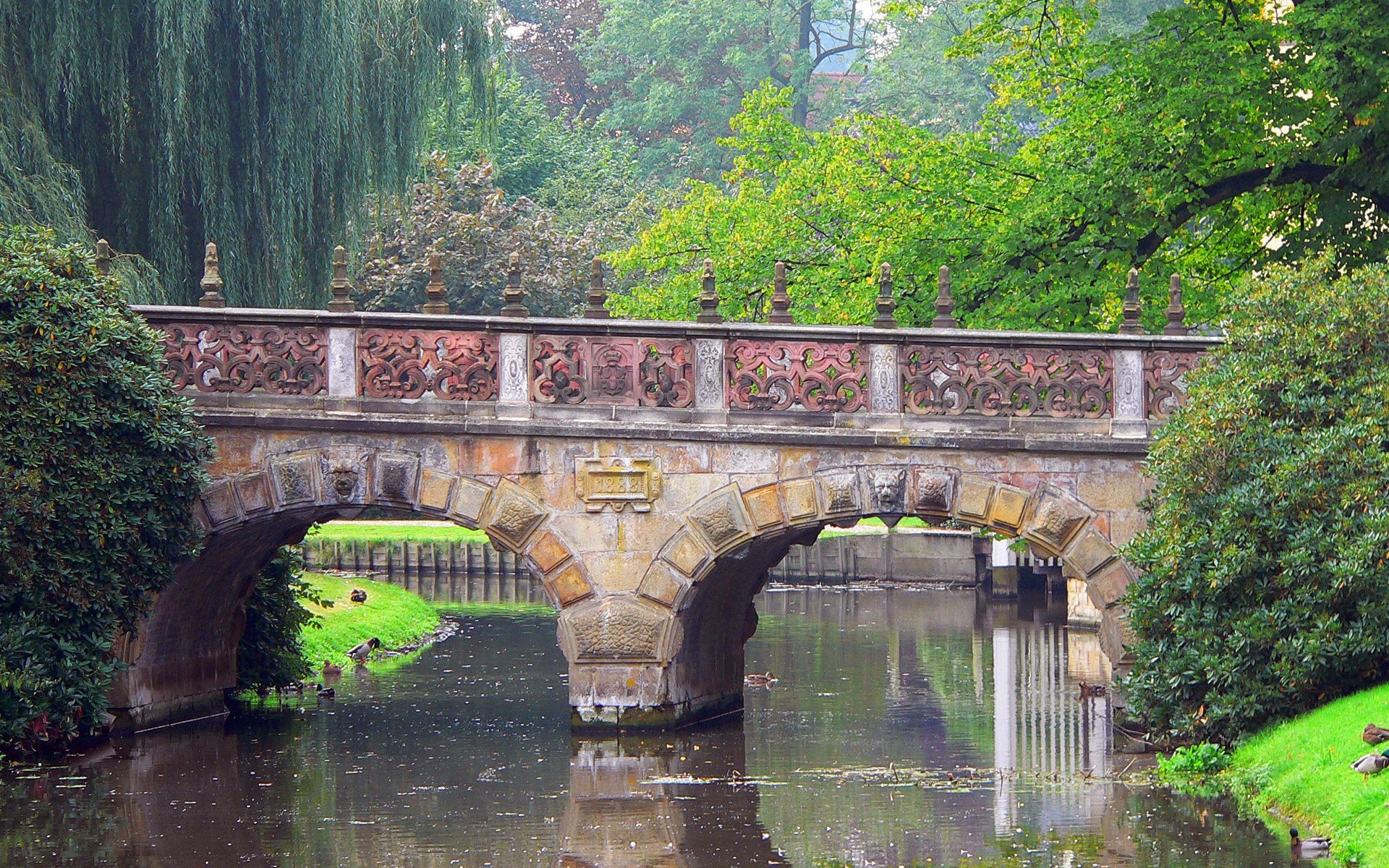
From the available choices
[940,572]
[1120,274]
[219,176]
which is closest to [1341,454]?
[1120,274]

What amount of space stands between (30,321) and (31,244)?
797 mm

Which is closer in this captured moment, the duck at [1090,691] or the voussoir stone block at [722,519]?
the voussoir stone block at [722,519]

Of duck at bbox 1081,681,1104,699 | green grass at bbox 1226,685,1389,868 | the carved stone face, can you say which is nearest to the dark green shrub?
the carved stone face

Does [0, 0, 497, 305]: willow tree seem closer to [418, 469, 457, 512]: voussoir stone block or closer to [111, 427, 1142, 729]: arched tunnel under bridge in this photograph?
[111, 427, 1142, 729]: arched tunnel under bridge

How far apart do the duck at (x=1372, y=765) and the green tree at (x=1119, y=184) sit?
8366 mm

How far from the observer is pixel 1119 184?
21.3 m

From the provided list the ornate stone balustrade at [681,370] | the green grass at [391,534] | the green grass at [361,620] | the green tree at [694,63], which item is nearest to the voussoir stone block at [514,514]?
the ornate stone balustrade at [681,370]

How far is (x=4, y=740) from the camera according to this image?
15695 mm

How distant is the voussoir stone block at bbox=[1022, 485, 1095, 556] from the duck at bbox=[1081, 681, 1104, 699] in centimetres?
513

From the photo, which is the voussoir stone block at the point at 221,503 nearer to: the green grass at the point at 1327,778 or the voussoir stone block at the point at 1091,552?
the voussoir stone block at the point at 1091,552

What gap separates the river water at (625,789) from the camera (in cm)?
1259

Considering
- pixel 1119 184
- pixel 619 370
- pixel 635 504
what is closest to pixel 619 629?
pixel 635 504

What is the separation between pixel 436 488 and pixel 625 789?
11.0 ft

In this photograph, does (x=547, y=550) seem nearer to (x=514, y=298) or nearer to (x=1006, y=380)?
(x=514, y=298)
